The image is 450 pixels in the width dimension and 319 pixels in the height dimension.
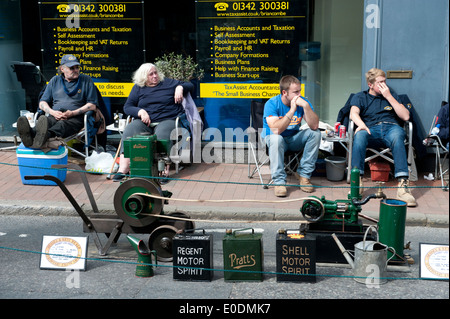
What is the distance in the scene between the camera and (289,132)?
7.84 m

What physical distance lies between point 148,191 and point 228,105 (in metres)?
4.04

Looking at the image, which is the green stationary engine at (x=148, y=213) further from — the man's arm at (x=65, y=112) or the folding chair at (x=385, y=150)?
the man's arm at (x=65, y=112)

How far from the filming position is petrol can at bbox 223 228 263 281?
16.8 ft

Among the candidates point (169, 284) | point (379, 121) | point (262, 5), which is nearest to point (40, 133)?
point (169, 284)

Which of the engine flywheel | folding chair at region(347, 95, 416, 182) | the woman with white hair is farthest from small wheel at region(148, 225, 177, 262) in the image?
folding chair at region(347, 95, 416, 182)

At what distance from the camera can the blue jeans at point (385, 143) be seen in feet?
24.5

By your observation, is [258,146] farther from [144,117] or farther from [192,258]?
[192,258]

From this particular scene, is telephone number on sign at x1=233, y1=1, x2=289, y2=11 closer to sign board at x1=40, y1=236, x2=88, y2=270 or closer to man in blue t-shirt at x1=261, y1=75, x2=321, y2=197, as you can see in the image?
man in blue t-shirt at x1=261, y1=75, x2=321, y2=197

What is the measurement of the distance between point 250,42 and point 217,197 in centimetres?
280

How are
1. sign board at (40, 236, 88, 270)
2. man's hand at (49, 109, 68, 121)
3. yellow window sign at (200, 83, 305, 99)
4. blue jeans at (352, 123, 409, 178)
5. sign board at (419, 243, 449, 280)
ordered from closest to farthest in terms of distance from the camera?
1. sign board at (419, 243, 449, 280)
2. sign board at (40, 236, 88, 270)
3. blue jeans at (352, 123, 409, 178)
4. man's hand at (49, 109, 68, 121)
5. yellow window sign at (200, 83, 305, 99)

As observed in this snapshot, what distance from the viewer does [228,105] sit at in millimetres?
9383

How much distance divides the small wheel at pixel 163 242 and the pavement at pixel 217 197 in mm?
1075

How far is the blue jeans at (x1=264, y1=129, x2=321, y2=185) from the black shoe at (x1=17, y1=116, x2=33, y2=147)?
9.66ft
